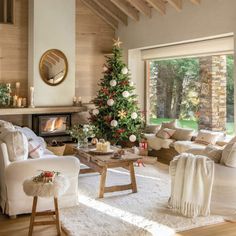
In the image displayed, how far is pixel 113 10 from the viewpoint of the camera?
886cm

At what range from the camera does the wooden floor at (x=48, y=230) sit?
388 centimetres

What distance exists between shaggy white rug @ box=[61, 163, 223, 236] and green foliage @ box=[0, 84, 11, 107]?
311 cm

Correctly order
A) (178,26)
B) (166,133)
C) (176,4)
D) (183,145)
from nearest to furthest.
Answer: (183,145), (176,4), (178,26), (166,133)

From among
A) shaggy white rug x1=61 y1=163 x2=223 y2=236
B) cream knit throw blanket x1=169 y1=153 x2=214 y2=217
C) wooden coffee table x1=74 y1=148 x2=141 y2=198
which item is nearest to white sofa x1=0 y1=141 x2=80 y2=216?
shaggy white rug x1=61 y1=163 x2=223 y2=236

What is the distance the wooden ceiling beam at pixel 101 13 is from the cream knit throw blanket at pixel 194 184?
18.6ft

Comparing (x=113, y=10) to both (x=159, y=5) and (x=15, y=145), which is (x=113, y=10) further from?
(x=15, y=145)

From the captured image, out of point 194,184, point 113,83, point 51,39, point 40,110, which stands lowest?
point 194,184

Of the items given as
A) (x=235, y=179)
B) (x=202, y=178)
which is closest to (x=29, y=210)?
(x=202, y=178)

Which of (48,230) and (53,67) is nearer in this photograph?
(48,230)

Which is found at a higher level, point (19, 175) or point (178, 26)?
point (178, 26)

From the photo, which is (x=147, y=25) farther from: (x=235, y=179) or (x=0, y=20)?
(x=235, y=179)

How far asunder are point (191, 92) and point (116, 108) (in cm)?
160

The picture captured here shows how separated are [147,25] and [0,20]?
10.4 ft

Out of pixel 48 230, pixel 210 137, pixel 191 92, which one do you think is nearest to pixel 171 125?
pixel 191 92
